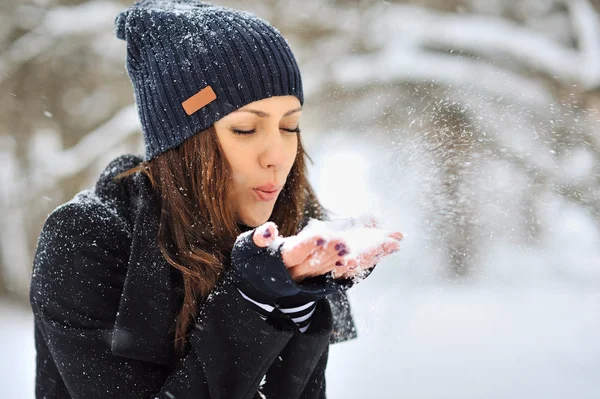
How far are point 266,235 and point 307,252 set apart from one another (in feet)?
0.31

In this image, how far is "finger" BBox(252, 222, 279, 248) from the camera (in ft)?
3.75

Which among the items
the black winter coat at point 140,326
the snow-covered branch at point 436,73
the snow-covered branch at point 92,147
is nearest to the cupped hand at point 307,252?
the black winter coat at point 140,326

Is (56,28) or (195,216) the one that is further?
(56,28)

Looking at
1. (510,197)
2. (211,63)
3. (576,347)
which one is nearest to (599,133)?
(510,197)

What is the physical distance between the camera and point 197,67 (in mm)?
1540

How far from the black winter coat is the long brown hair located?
0.03 m

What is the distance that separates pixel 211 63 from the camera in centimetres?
154

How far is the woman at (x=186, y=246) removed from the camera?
1.35m

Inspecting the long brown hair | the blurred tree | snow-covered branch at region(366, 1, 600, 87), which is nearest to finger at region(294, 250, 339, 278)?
the long brown hair

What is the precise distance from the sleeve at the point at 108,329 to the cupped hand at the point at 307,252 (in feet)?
0.72

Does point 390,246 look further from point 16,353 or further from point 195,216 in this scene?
point 16,353

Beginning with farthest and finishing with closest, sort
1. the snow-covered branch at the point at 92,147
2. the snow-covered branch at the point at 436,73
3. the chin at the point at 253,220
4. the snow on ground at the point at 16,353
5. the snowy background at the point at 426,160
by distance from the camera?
1. the snow-covered branch at the point at 92,147
2. the snow on ground at the point at 16,353
3. the snow-covered branch at the point at 436,73
4. the snowy background at the point at 426,160
5. the chin at the point at 253,220

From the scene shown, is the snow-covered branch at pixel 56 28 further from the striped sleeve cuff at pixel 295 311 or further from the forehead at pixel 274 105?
the striped sleeve cuff at pixel 295 311

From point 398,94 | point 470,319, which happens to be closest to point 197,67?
point 470,319
